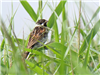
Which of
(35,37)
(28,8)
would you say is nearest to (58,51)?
(28,8)

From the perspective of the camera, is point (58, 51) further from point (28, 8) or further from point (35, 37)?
point (35, 37)

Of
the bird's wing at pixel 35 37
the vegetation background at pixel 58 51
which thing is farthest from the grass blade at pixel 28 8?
the bird's wing at pixel 35 37

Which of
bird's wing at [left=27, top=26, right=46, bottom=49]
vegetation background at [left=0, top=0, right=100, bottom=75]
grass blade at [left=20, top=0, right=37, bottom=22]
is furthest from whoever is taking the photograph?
bird's wing at [left=27, top=26, right=46, bottom=49]

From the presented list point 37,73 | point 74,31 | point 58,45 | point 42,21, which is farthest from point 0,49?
point 42,21

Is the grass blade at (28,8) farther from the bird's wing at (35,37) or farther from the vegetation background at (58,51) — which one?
the bird's wing at (35,37)

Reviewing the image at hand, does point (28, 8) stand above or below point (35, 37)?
above

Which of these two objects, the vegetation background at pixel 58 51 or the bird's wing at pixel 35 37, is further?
the bird's wing at pixel 35 37

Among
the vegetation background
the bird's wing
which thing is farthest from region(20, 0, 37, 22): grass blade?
the bird's wing

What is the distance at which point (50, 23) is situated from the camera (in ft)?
6.88

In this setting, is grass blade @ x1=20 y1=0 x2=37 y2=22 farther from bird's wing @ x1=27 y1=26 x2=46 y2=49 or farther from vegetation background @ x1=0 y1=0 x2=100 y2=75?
bird's wing @ x1=27 y1=26 x2=46 y2=49

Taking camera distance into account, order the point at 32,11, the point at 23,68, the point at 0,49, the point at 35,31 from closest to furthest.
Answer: the point at 23,68 → the point at 0,49 → the point at 32,11 → the point at 35,31

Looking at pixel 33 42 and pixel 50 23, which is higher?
pixel 50 23

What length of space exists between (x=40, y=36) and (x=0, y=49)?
1.47m

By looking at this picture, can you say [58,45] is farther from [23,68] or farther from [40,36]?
[40,36]
